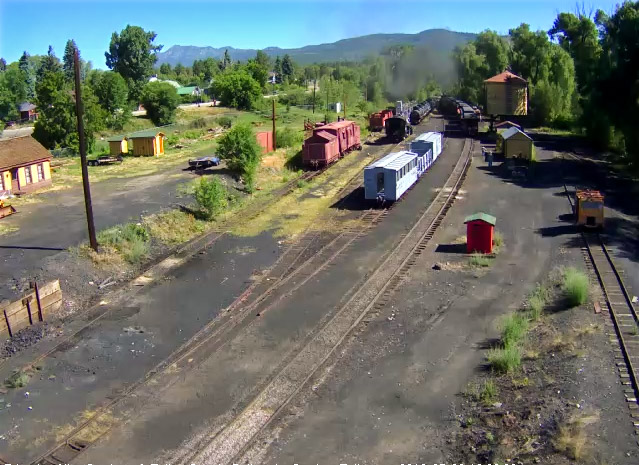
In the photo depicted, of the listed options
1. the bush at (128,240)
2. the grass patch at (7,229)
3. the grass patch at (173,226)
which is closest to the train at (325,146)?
the grass patch at (173,226)

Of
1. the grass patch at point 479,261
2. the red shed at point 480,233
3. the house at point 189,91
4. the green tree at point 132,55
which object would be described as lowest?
the grass patch at point 479,261

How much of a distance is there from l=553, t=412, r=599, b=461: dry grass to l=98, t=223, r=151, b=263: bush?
53.5 feet

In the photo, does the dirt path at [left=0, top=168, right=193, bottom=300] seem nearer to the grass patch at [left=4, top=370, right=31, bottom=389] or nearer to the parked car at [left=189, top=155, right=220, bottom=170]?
the parked car at [left=189, top=155, right=220, bottom=170]

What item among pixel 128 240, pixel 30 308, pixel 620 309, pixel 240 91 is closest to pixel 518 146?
pixel 620 309

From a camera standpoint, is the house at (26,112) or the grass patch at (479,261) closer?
the grass patch at (479,261)

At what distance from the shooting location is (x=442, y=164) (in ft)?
139

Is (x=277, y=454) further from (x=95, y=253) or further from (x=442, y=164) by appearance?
(x=442, y=164)

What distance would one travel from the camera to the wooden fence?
16.8 metres

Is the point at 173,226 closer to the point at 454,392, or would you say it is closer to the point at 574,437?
the point at 454,392

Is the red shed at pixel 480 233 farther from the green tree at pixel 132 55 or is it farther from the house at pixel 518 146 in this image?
the green tree at pixel 132 55

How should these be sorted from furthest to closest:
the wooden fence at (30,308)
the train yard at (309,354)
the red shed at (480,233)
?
the red shed at (480,233)
the wooden fence at (30,308)
the train yard at (309,354)

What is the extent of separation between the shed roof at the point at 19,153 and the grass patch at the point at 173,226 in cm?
1013

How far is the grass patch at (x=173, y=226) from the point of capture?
2539 centimetres

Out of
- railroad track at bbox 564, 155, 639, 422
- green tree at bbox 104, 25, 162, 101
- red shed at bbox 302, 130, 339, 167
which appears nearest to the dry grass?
railroad track at bbox 564, 155, 639, 422
